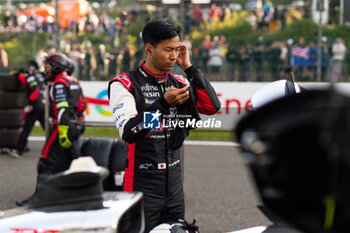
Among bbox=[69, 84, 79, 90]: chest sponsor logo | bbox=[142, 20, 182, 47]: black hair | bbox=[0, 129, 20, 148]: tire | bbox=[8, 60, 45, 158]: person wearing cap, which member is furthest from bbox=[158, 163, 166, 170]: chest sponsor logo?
bbox=[0, 129, 20, 148]: tire

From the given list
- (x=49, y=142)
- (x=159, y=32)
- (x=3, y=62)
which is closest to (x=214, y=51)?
(x=3, y=62)

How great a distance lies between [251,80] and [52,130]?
20.8 ft

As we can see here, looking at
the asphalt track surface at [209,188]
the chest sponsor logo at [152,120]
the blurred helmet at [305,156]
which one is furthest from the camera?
the asphalt track surface at [209,188]

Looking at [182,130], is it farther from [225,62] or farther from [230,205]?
[225,62]

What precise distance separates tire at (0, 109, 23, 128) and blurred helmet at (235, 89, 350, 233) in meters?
8.77

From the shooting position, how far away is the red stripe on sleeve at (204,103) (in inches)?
108

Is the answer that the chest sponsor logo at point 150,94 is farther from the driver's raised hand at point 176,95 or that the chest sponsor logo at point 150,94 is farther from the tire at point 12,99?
the tire at point 12,99

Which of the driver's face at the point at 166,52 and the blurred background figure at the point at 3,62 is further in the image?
the blurred background figure at the point at 3,62

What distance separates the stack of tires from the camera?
8.89m

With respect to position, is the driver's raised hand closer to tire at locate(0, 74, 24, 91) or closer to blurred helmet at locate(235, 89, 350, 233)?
blurred helmet at locate(235, 89, 350, 233)

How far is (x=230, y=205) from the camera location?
5902 millimetres

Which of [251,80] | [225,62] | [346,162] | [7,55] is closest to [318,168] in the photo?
[346,162]
